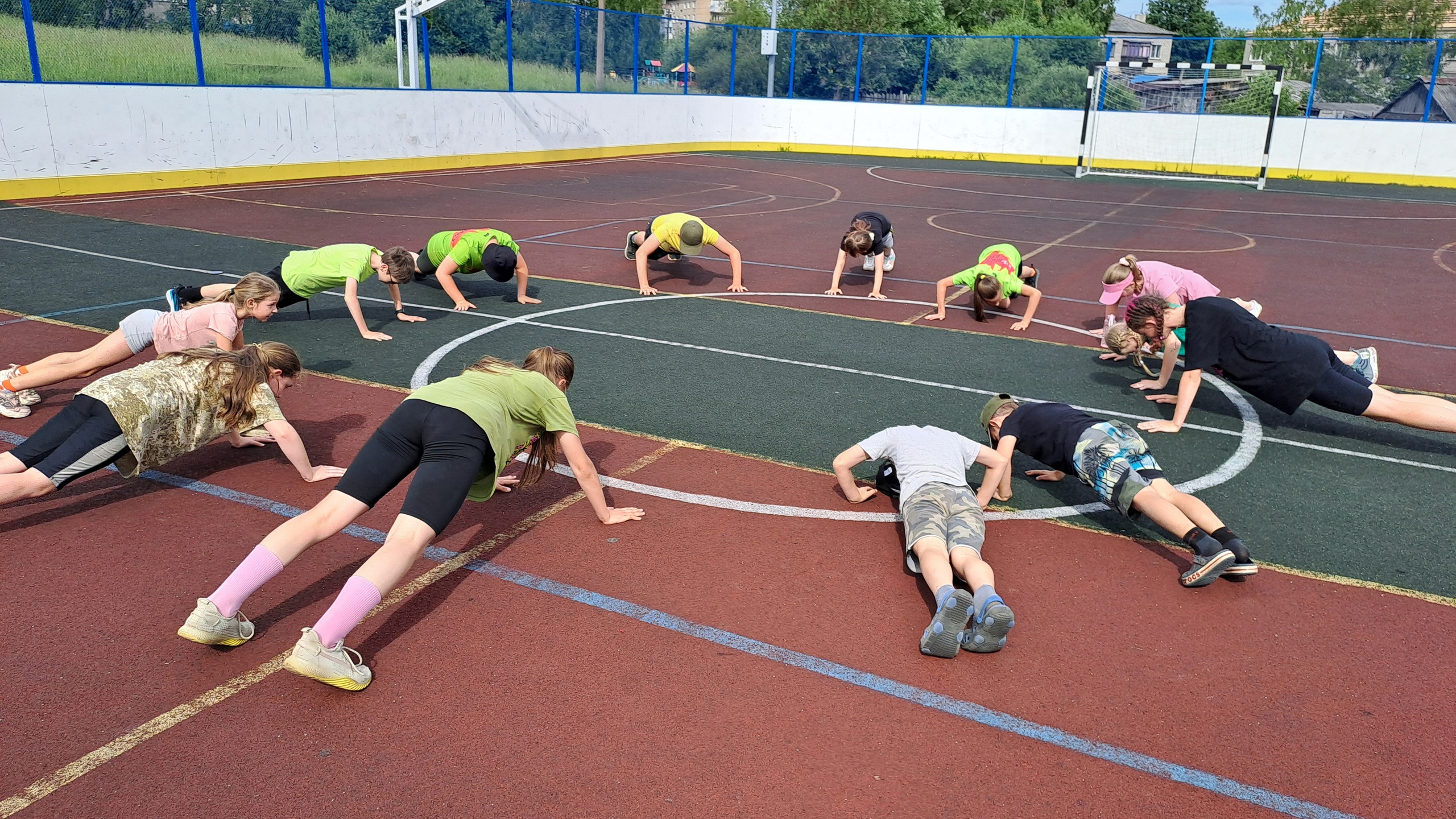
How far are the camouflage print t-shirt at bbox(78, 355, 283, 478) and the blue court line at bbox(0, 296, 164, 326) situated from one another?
468 cm

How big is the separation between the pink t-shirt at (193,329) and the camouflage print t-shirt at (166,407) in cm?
76

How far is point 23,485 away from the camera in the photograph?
4953 millimetres

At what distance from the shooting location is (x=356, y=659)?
3.94m

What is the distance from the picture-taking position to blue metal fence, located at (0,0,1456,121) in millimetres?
18000

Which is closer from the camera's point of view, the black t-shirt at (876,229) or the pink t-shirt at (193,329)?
the pink t-shirt at (193,329)

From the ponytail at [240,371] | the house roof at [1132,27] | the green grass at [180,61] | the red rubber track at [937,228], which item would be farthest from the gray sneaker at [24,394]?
the house roof at [1132,27]

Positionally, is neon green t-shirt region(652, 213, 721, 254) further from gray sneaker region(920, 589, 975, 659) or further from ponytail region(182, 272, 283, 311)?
gray sneaker region(920, 589, 975, 659)

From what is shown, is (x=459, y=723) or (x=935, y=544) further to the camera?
(x=935, y=544)

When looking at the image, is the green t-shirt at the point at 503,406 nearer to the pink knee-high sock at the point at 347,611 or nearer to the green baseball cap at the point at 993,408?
the pink knee-high sock at the point at 347,611

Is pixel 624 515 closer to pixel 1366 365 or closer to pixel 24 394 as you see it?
pixel 24 394

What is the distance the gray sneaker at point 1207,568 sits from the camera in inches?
187

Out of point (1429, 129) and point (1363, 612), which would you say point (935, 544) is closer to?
point (1363, 612)

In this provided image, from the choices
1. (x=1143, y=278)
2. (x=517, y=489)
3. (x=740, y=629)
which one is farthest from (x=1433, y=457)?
(x=517, y=489)

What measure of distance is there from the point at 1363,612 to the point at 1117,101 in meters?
28.9
